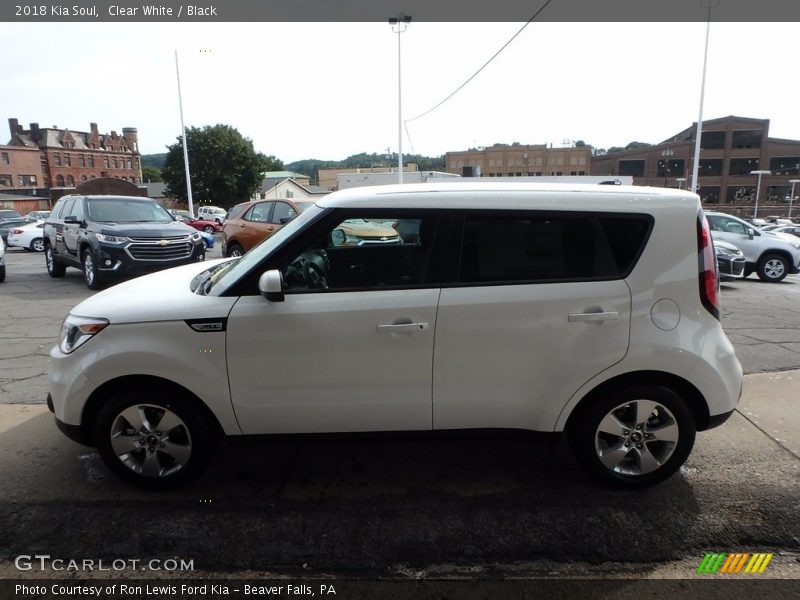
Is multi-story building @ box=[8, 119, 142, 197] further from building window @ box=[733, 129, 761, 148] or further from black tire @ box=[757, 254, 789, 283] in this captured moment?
building window @ box=[733, 129, 761, 148]

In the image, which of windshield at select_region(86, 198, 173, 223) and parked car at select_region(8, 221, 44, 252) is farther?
parked car at select_region(8, 221, 44, 252)

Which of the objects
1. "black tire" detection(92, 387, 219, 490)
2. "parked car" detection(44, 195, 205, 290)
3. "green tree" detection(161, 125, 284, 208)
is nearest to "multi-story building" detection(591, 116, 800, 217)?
"green tree" detection(161, 125, 284, 208)

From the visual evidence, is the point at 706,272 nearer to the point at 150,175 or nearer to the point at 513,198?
the point at 513,198

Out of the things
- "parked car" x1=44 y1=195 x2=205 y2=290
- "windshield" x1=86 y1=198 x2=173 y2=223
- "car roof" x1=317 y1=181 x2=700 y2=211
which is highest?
"car roof" x1=317 y1=181 x2=700 y2=211

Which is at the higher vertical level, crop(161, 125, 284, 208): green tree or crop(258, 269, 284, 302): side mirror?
crop(161, 125, 284, 208): green tree

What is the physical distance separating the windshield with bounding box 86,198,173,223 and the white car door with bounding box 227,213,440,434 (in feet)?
29.8

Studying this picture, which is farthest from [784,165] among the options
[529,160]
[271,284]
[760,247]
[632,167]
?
[271,284]

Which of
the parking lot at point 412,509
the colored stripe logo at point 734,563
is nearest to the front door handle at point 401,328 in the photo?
the parking lot at point 412,509

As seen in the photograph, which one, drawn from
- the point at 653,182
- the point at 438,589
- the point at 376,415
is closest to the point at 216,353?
the point at 376,415

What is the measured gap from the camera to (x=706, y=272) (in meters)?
3.02

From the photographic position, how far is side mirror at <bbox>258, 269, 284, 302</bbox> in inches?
111

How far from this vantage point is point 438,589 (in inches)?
97.7

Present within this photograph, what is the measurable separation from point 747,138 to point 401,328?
91.6 m

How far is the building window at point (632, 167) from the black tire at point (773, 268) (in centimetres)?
7803
